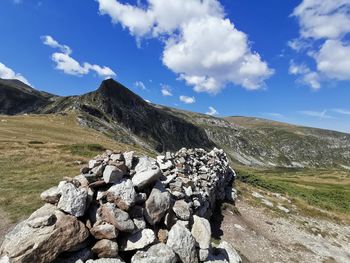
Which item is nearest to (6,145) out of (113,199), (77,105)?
(113,199)

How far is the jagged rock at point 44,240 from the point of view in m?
12.4

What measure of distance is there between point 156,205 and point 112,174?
2655mm

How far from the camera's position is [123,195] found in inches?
603

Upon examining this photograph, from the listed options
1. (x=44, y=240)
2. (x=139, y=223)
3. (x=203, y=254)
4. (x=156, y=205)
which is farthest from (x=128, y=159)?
(x=44, y=240)

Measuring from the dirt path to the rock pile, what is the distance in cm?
1075

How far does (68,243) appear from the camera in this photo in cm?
1316

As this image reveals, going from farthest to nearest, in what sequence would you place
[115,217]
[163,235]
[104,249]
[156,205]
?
[156,205], [163,235], [115,217], [104,249]

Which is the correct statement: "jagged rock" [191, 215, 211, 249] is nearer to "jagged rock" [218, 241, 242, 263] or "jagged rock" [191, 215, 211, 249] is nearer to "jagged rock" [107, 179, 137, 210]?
"jagged rock" [218, 241, 242, 263]

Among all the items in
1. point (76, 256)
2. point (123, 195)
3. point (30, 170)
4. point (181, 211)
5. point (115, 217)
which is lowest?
point (30, 170)

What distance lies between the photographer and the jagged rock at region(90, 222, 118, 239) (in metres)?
14.1

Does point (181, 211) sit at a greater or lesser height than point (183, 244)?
greater

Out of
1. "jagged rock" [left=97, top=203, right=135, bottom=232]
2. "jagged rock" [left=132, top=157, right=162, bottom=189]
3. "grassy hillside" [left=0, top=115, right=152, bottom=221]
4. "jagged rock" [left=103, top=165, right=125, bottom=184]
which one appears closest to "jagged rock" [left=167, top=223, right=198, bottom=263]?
"jagged rock" [left=97, top=203, right=135, bottom=232]

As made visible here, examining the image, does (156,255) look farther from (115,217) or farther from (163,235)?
(115,217)

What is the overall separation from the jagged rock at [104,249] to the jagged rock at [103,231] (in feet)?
0.66
